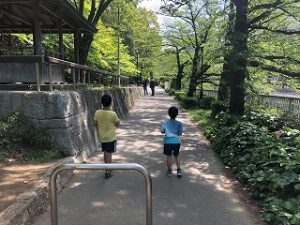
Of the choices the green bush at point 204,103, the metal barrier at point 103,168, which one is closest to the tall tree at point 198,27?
the green bush at point 204,103

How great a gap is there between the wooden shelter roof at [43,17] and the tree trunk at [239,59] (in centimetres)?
523

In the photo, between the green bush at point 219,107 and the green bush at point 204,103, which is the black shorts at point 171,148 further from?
the green bush at point 204,103

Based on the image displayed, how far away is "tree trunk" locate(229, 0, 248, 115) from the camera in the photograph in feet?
37.0

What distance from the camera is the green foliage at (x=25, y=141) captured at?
7508 millimetres

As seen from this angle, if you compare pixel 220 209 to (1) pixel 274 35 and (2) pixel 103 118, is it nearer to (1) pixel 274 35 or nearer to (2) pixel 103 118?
(2) pixel 103 118

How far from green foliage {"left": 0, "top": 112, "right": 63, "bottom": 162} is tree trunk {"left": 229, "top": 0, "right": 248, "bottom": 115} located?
6124 millimetres

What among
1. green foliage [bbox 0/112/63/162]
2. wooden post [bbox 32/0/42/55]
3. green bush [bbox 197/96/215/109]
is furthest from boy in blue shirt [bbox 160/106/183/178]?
green bush [bbox 197/96/215/109]

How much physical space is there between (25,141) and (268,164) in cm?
489

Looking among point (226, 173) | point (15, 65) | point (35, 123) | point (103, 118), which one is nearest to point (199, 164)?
point (226, 173)

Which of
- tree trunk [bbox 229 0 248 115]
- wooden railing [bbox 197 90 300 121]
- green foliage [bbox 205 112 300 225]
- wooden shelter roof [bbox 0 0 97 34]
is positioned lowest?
green foliage [bbox 205 112 300 225]

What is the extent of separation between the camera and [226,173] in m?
7.91

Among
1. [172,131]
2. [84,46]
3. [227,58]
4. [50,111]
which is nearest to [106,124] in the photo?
[172,131]

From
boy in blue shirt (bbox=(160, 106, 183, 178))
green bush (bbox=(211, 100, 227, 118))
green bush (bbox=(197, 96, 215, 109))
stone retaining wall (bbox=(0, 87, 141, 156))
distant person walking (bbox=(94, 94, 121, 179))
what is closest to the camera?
distant person walking (bbox=(94, 94, 121, 179))

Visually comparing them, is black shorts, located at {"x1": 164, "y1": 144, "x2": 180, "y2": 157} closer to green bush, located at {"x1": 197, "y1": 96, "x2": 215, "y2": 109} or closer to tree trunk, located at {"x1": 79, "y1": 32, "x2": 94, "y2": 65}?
tree trunk, located at {"x1": 79, "y1": 32, "x2": 94, "y2": 65}
